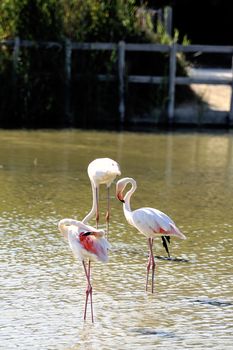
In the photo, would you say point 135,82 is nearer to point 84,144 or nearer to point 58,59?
point 58,59

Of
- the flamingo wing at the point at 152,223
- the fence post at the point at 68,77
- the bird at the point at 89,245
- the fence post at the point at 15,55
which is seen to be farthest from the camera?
the fence post at the point at 68,77

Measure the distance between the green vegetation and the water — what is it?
149 inches

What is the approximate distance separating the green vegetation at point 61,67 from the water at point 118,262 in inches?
149

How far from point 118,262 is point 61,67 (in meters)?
11.5

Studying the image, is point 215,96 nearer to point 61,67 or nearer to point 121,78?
point 121,78

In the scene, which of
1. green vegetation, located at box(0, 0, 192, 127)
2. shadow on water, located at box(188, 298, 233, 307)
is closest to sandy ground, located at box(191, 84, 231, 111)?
green vegetation, located at box(0, 0, 192, 127)

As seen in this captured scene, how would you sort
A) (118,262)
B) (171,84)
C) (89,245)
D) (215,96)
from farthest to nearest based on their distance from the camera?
(215,96) → (171,84) → (118,262) → (89,245)

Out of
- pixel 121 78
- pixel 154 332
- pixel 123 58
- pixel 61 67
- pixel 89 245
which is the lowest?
pixel 154 332

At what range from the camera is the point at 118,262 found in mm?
9734

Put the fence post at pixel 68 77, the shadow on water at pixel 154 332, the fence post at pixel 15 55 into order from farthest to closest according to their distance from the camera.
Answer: the fence post at pixel 68 77 → the fence post at pixel 15 55 → the shadow on water at pixel 154 332

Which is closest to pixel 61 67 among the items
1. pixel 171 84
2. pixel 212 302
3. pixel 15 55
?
pixel 15 55

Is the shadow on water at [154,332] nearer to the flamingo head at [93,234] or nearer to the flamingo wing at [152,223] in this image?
the flamingo head at [93,234]

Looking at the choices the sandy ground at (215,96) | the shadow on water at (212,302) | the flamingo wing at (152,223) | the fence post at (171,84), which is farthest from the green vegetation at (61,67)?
the shadow on water at (212,302)

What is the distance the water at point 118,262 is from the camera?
25.2ft
